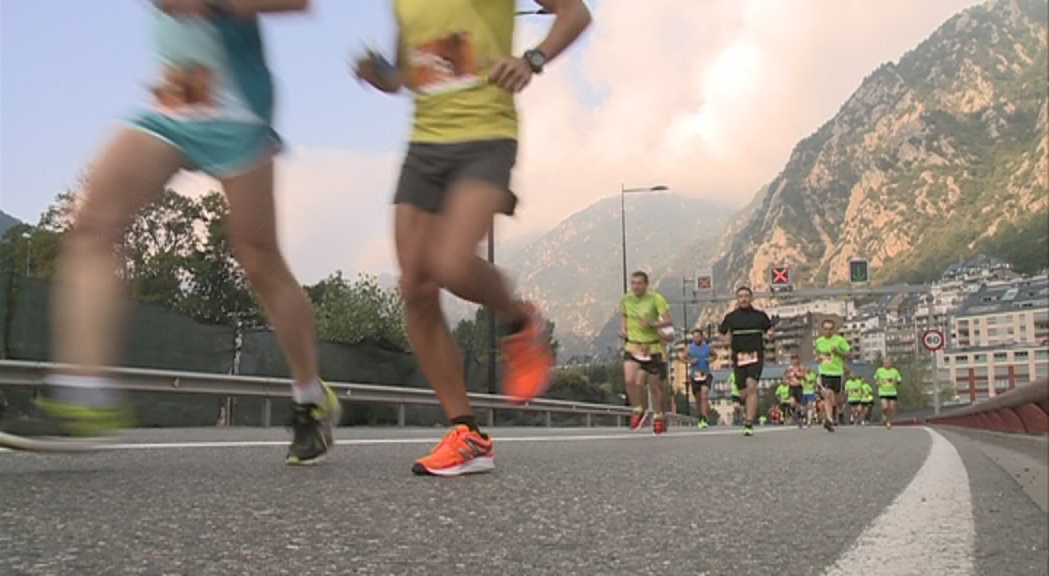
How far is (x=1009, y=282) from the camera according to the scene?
7.19 ft

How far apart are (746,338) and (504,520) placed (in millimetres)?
10267

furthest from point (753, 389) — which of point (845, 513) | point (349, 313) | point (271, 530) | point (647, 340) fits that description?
point (349, 313)

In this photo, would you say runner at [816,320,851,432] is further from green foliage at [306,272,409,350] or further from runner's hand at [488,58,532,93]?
green foliage at [306,272,409,350]

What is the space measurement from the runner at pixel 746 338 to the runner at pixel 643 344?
33.6 inches

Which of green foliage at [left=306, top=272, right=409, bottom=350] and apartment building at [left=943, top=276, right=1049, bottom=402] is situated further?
green foliage at [left=306, top=272, right=409, bottom=350]

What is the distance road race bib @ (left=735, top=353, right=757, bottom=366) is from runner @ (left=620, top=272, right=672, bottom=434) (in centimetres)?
89

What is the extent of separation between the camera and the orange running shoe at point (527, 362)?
3768mm

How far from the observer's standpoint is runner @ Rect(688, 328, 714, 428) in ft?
54.4

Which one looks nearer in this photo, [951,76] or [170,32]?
[170,32]

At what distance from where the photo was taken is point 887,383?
2388 centimetres

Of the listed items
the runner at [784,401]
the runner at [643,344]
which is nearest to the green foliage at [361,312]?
the runner at [784,401]

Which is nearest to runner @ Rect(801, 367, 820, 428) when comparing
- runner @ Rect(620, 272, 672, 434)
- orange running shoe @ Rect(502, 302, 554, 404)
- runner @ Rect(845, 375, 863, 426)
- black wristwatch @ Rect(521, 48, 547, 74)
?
runner @ Rect(845, 375, 863, 426)

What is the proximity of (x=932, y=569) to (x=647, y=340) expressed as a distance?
10.1 meters

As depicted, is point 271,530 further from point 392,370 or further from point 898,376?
point 898,376
